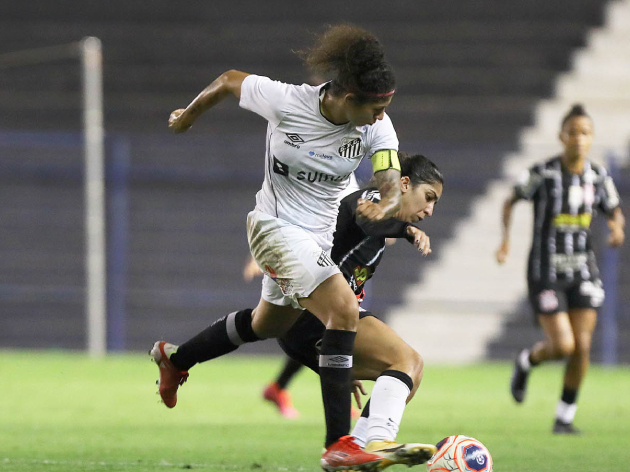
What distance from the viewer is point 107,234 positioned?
16078 mm

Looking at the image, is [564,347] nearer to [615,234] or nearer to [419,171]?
[615,234]

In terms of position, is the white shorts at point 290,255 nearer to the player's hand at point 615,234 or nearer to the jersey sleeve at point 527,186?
the jersey sleeve at point 527,186

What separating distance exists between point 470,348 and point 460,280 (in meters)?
0.88

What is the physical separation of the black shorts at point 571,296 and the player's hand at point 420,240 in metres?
2.85

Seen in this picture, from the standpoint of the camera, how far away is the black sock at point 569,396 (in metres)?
7.82

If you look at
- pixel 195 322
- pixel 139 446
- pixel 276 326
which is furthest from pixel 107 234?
pixel 276 326

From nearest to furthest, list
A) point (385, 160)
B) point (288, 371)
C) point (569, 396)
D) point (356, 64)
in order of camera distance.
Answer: point (356, 64), point (385, 160), point (569, 396), point (288, 371)

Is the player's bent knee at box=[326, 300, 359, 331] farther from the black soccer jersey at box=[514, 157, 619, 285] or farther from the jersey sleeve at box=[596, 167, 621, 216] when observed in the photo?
A: the jersey sleeve at box=[596, 167, 621, 216]

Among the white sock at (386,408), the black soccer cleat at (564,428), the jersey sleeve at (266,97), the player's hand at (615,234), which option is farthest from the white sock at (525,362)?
the jersey sleeve at (266,97)

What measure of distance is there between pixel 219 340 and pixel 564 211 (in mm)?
3339

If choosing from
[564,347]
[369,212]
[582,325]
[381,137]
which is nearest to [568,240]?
[582,325]

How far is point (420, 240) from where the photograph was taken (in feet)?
17.5

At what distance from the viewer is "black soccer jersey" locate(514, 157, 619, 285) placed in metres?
8.25

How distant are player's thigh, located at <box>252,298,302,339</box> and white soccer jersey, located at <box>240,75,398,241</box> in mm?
490
